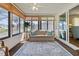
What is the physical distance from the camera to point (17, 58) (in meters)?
1.15

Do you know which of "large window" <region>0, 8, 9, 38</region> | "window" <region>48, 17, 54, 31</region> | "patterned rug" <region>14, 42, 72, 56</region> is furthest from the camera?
"window" <region>48, 17, 54, 31</region>

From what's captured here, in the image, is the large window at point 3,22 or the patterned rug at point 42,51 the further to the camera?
the large window at point 3,22

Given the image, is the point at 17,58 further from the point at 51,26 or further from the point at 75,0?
the point at 51,26

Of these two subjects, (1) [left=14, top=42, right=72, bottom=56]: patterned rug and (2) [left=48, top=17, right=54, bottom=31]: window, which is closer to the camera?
(1) [left=14, top=42, right=72, bottom=56]: patterned rug

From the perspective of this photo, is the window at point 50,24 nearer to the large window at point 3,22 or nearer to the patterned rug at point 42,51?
the patterned rug at point 42,51

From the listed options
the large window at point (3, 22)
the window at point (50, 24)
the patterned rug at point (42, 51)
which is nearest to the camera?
the patterned rug at point (42, 51)

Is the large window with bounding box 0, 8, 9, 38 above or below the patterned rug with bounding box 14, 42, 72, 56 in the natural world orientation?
above

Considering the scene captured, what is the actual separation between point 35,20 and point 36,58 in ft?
43.9

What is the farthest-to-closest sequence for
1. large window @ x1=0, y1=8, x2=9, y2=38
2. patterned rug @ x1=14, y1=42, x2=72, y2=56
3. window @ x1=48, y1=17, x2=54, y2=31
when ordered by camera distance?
window @ x1=48, y1=17, x2=54, y2=31 → large window @ x1=0, y1=8, x2=9, y2=38 → patterned rug @ x1=14, y1=42, x2=72, y2=56

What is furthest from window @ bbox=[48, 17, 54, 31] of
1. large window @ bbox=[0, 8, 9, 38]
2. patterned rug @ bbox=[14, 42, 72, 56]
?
large window @ bbox=[0, 8, 9, 38]

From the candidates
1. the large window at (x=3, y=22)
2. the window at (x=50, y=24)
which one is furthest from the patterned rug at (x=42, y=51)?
the window at (x=50, y=24)

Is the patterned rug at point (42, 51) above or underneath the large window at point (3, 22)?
underneath

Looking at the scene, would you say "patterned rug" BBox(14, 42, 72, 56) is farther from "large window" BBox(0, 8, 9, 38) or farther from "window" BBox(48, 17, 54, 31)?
"window" BBox(48, 17, 54, 31)

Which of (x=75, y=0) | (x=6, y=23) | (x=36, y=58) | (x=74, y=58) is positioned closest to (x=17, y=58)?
(x=36, y=58)
